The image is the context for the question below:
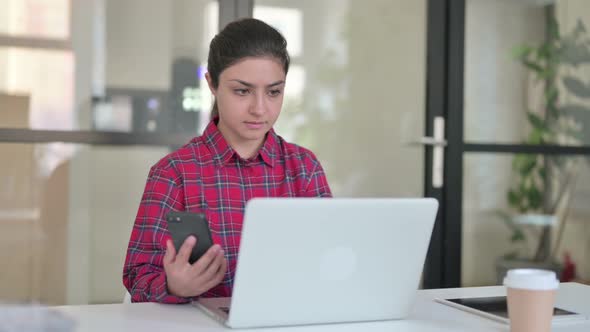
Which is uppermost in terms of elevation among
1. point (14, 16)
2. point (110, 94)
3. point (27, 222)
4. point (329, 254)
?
point (14, 16)

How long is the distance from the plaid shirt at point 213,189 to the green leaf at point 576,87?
2.18m

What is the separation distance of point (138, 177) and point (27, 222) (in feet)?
1.42

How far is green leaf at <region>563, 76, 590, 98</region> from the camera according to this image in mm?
3715

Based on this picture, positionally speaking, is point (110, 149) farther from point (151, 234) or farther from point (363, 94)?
point (151, 234)

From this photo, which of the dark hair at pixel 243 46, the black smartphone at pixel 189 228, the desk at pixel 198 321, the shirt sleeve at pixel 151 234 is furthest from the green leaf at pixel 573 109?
the black smartphone at pixel 189 228

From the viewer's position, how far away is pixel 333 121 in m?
3.29

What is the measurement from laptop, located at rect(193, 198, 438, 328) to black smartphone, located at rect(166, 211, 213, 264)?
123 millimetres

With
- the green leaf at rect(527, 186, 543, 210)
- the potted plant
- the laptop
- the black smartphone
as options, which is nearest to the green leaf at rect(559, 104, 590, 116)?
the potted plant

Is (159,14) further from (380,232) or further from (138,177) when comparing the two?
(380,232)

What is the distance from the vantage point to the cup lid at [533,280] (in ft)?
3.77

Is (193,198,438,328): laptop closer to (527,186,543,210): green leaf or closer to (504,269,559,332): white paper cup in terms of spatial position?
(504,269,559,332): white paper cup

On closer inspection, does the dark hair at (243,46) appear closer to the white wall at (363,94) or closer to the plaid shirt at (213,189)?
the plaid shirt at (213,189)

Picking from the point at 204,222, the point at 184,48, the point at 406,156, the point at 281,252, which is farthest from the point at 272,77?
the point at 406,156

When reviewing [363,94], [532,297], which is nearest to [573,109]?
[363,94]
